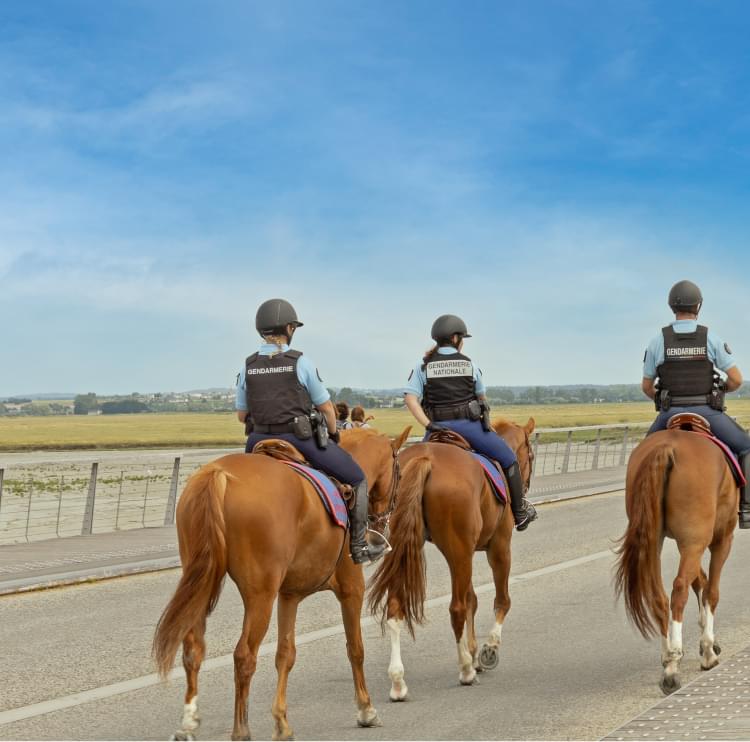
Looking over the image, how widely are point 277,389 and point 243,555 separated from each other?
1.18 meters

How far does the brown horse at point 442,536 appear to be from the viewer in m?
7.86

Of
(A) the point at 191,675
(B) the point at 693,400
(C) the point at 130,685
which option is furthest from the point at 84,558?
(A) the point at 191,675

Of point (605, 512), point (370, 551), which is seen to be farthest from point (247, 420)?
point (605, 512)

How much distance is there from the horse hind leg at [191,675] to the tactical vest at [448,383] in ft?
10.6

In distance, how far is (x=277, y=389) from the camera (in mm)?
6723

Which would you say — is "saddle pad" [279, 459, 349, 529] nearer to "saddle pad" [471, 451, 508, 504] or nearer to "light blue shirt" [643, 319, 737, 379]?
"saddle pad" [471, 451, 508, 504]

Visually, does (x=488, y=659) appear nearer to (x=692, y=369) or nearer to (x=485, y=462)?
(x=485, y=462)

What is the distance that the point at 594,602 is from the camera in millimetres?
11125

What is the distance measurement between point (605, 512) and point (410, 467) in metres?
13.2

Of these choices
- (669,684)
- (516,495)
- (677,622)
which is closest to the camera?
(669,684)

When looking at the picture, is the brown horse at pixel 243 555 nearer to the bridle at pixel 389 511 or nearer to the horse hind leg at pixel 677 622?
the bridle at pixel 389 511

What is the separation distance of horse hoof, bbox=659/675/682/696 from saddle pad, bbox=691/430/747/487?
1.79m

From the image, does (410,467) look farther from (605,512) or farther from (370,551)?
(605,512)

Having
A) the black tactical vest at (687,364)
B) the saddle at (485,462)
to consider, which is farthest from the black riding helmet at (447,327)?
the black tactical vest at (687,364)
